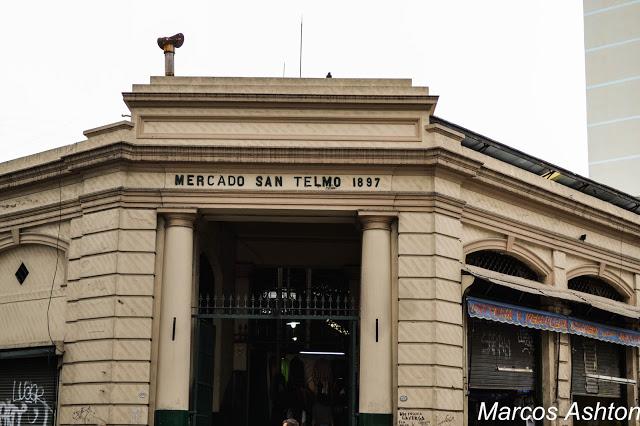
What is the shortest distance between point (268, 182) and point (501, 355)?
5896 mm

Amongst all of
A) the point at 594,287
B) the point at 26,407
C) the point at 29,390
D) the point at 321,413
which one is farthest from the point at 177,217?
the point at 594,287

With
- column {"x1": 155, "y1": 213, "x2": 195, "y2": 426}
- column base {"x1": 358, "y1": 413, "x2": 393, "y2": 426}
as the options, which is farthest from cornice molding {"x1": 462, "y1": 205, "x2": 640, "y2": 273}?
column {"x1": 155, "y1": 213, "x2": 195, "y2": 426}

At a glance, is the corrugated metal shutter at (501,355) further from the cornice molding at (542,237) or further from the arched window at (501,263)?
the cornice molding at (542,237)

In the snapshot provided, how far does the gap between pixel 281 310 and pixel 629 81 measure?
190 ft

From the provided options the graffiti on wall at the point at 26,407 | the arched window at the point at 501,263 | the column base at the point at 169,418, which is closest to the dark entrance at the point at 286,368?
the arched window at the point at 501,263

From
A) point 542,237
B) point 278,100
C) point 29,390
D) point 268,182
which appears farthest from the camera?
point 542,237

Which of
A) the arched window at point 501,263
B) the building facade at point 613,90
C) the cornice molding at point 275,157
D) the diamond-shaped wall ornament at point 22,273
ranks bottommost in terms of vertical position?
the diamond-shaped wall ornament at point 22,273

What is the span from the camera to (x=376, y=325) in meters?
17.1

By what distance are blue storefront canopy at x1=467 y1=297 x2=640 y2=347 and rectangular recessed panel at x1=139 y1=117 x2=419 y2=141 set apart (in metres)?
3.34

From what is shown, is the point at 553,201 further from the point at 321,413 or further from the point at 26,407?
the point at 26,407

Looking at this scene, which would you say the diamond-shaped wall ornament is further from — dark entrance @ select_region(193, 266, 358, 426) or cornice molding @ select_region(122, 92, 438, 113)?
cornice molding @ select_region(122, 92, 438, 113)

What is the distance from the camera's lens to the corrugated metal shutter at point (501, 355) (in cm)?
1900

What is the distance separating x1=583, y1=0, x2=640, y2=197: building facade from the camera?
6950 centimetres

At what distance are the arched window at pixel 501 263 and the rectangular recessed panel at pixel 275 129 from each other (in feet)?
9.86
